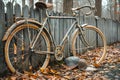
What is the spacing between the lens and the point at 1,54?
4777 mm

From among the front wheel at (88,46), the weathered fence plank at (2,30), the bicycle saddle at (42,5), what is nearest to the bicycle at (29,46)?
the bicycle saddle at (42,5)

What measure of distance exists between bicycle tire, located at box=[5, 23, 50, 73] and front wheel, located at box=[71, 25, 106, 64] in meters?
0.85

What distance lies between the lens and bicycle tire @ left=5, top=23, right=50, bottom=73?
475cm

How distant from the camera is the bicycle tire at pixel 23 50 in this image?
475 centimetres

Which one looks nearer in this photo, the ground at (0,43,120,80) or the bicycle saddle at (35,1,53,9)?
the ground at (0,43,120,80)

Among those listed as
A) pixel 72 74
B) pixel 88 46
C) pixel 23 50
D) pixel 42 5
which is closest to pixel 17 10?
pixel 42 5

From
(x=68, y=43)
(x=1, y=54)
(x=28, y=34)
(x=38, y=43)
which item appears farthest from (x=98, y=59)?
(x=1, y=54)

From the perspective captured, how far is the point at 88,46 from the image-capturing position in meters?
6.37

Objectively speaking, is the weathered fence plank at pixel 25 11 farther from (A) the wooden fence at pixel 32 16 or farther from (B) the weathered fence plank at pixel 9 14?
(B) the weathered fence plank at pixel 9 14

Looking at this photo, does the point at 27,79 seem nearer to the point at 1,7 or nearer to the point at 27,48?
the point at 27,48

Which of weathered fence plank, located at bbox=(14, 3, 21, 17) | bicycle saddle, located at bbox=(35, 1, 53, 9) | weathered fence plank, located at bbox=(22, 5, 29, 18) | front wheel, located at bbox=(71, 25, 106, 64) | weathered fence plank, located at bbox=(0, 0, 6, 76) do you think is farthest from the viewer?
front wheel, located at bbox=(71, 25, 106, 64)

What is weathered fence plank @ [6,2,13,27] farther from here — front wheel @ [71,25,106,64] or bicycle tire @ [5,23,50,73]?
front wheel @ [71,25,106,64]

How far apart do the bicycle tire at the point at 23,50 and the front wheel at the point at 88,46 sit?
2.78ft

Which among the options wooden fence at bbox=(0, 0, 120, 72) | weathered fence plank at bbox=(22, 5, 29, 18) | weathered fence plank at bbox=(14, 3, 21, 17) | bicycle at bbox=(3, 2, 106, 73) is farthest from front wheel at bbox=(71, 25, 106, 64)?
weathered fence plank at bbox=(14, 3, 21, 17)
